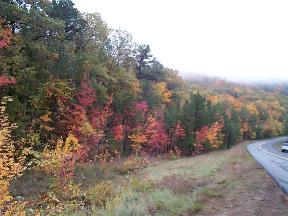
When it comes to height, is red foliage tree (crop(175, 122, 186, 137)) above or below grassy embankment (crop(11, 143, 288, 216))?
below

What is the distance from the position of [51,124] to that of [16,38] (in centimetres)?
986

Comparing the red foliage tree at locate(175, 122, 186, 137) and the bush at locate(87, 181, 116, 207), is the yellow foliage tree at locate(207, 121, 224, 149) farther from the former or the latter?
the bush at locate(87, 181, 116, 207)

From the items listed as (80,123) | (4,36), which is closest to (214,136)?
(80,123)

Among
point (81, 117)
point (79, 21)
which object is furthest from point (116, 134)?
point (79, 21)

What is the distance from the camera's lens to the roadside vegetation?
13.7 metres

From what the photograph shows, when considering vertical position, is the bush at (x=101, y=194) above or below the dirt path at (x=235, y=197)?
below

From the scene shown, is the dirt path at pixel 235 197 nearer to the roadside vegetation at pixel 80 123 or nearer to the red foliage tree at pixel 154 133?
the roadside vegetation at pixel 80 123

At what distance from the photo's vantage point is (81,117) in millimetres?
34219

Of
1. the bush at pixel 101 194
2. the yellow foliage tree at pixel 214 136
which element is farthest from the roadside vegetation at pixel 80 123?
the yellow foliage tree at pixel 214 136

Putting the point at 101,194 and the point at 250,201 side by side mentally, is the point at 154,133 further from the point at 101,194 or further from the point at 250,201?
the point at 250,201

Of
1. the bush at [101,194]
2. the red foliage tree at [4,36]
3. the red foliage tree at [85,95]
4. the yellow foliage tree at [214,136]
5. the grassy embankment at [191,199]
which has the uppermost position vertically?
the red foliage tree at [4,36]

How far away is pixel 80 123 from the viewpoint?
3412 centimetres

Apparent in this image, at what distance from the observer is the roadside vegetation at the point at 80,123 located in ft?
44.8

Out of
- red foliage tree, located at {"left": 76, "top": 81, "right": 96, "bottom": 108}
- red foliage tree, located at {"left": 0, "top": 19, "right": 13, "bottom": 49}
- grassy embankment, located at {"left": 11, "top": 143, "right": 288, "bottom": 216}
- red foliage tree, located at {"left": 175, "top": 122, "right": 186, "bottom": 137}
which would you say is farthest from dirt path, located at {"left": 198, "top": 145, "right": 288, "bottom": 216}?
red foliage tree, located at {"left": 175, "top": 122, "right": 186, "bottom": 137}
